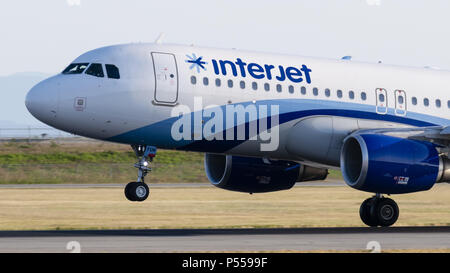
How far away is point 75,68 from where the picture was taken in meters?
24.7

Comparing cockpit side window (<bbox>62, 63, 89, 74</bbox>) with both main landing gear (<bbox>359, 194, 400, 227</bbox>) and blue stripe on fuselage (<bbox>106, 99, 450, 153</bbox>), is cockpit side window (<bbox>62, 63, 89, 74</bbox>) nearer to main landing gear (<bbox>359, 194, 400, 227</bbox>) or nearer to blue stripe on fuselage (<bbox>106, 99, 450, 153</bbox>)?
blue stripe on fuselage (<bbox>106, 99, 450, 153</bbox>)

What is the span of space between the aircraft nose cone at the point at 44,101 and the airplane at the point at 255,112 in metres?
0.03

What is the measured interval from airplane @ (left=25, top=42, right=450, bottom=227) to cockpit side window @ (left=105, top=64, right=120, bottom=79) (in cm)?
→ 3

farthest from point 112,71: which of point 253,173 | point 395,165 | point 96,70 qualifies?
point 395,165

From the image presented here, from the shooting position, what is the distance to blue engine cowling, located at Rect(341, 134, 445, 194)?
24641 mm

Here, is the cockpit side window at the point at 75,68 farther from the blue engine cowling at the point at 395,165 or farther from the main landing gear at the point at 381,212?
the main landing gear at the point at 381,212

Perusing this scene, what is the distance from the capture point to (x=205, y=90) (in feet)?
82.1

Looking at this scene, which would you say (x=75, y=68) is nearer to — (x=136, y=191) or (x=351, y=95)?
(x=136, y=191)

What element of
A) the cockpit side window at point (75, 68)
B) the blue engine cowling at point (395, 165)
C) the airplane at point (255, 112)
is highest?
the cockpit side window at point (75, 68)

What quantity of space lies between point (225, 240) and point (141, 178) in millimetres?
3535

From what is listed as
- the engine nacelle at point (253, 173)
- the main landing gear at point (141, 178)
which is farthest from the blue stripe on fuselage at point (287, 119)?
the engine nacelle at point (253, 173)

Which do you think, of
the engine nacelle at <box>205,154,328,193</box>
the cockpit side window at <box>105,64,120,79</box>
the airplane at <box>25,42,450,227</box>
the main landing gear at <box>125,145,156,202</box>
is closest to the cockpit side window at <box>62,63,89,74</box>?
the airplane at <box>25,42,450,227</box>

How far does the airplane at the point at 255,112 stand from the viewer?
2427cm

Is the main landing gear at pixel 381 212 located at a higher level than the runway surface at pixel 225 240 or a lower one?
higher
